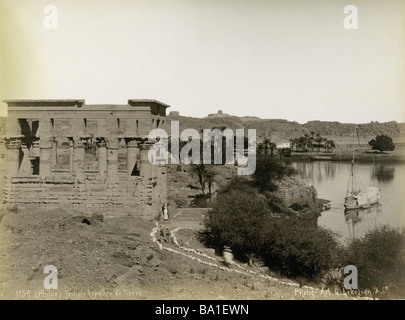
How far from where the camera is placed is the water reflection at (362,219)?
34406mm

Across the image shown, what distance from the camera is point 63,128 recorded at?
132 ft

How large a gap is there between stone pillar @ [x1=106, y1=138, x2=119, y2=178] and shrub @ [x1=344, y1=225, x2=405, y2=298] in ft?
45.1

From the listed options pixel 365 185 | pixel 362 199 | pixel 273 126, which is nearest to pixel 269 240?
pixel 362 199

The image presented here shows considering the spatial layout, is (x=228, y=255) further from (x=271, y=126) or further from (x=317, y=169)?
(x=271, y=126)

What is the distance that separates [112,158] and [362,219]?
26584mm

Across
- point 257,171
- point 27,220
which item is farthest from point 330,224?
point 27,220

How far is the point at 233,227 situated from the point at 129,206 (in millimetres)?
6136

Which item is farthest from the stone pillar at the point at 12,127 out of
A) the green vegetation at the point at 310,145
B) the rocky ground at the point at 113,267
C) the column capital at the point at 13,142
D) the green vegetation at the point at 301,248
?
the green vegetation at the point at 310,145

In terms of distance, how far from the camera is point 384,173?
43656 mm

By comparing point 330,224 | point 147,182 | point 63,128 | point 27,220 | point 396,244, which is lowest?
point 330,224

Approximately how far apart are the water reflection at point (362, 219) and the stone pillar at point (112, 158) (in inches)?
846

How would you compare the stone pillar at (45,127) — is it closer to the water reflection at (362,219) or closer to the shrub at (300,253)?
the shrub at (300,253)
